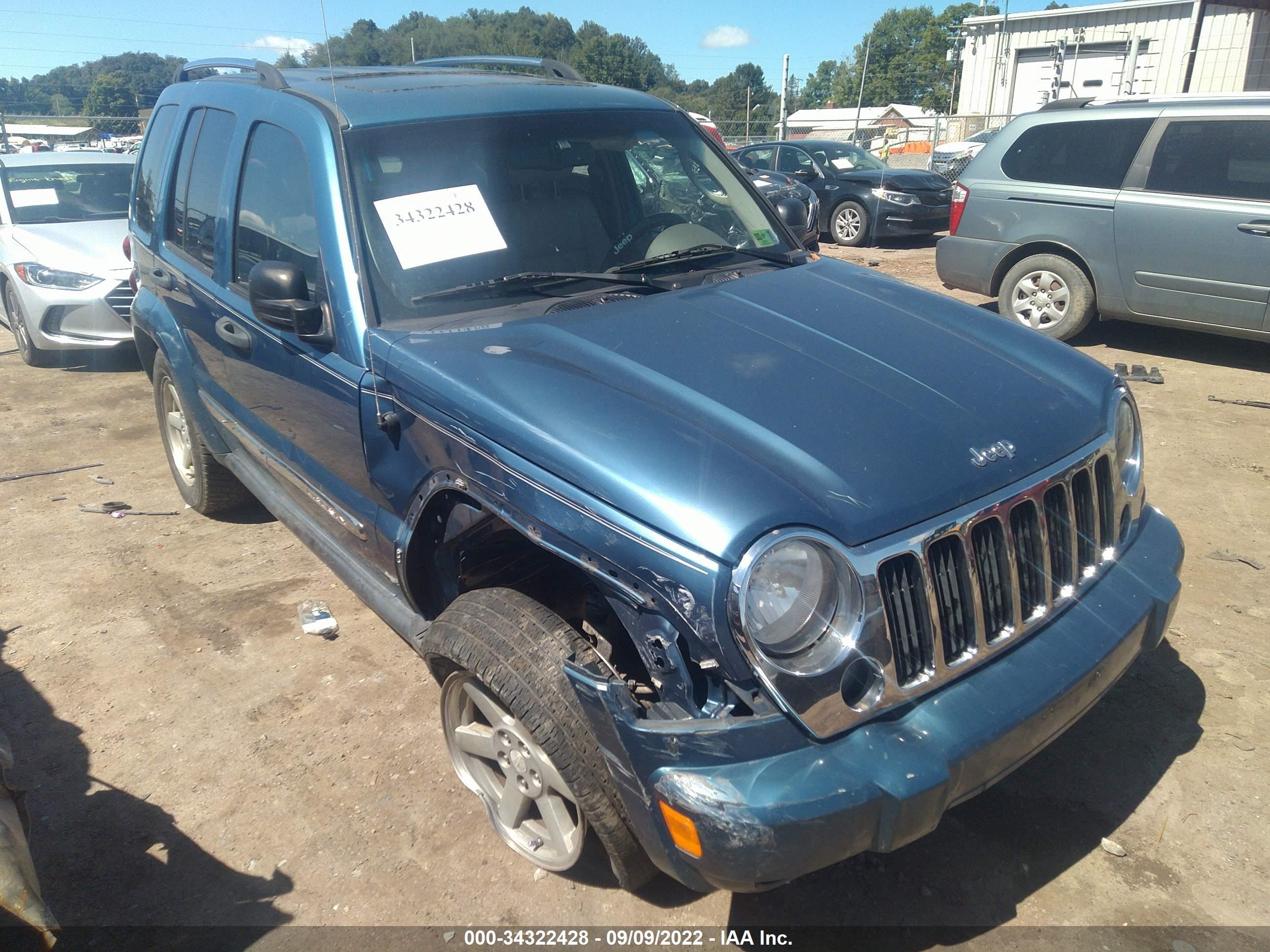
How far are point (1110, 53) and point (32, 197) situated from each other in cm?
4263

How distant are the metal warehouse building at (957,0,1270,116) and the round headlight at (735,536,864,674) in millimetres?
26446

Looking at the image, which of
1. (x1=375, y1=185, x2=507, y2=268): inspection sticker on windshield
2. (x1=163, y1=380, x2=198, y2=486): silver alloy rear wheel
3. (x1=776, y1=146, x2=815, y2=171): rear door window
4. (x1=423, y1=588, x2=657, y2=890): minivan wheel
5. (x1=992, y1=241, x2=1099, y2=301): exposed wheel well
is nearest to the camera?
(x1=423, y1=588, x2=657, y2=890): minivan wheel

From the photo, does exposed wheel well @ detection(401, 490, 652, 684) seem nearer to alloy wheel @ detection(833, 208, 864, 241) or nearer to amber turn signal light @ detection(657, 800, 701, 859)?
amber turn signal light @ detection(657, 800, 701, 859)

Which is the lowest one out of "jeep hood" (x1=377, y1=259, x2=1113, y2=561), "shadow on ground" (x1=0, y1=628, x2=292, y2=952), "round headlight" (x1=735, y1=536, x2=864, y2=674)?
"shadow on ground" (x1=0, y1=628, x2=292, y2=952)

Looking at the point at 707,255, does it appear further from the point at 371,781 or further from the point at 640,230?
the point at 371,781

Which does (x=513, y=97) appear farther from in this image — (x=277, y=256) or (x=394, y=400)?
(x=394, y=400)

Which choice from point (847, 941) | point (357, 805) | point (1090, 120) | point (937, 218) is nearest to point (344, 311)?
point (357, 805)

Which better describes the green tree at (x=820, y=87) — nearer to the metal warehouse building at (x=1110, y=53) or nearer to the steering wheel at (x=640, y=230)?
the metal warehouse building at (x=1110, y=53)

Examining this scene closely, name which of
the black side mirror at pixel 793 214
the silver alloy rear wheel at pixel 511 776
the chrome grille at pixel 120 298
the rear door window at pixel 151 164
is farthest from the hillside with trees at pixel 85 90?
the silver alloy rear wheel at pixel 511 776

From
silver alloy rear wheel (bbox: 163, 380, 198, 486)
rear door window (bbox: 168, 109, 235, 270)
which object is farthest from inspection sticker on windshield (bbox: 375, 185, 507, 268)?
silver alloy rear wheel (bbox: 163, 380, 198, 486)

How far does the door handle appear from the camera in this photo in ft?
11.1

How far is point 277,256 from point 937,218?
11.6 meters

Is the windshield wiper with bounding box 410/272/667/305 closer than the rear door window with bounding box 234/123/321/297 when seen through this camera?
Yes

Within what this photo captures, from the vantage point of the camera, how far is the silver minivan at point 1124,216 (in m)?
6.23
